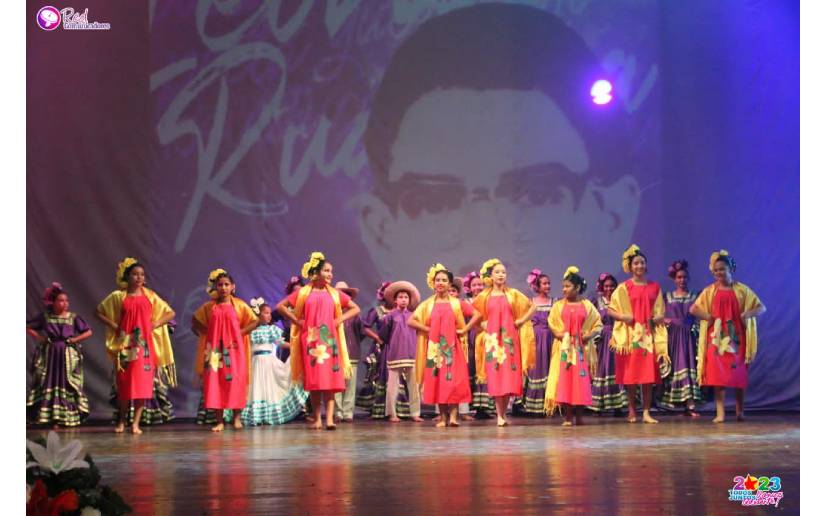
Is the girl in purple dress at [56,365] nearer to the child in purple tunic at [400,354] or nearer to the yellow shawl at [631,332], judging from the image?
the child in purple tunic at [400,354]

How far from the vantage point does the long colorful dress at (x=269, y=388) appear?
9.27 meters

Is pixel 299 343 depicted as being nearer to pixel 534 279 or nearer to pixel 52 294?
pixel 52 294

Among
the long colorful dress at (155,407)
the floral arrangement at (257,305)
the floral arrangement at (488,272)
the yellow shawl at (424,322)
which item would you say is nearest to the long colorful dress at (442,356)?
the yellow shawl at (424,322)

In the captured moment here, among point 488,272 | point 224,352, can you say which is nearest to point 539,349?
point 488,272

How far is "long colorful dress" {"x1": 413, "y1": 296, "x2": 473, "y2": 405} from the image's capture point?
8445mm

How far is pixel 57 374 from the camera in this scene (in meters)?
8.97

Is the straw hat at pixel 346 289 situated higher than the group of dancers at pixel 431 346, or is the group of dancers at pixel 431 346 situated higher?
the straw hat at pixel 346 289

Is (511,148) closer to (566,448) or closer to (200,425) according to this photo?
(200,425)

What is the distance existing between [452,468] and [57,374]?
510 cm
